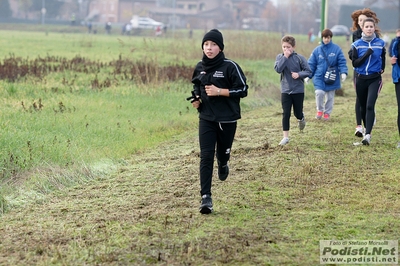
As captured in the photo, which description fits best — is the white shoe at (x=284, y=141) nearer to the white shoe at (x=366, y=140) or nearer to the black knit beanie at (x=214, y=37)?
the white shoe at (x=366, y=140)

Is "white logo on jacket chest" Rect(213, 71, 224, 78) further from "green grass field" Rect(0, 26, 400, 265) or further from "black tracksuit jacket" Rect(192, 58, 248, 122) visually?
"green grass field" Rect(0, 26, 400, 265)

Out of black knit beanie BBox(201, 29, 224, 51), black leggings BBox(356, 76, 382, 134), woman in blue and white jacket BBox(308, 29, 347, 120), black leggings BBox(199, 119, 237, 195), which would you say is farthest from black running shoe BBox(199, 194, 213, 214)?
woman in blue and white jacket BBox(308, 29, 347, 120)

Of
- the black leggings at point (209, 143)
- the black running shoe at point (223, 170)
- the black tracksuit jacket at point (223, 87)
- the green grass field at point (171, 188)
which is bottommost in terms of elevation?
the green grass field at point (171, 188)

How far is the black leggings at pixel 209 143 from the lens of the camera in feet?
22.5

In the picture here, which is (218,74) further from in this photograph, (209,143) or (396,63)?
(396,63)

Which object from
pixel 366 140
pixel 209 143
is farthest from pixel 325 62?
pixel 209 143

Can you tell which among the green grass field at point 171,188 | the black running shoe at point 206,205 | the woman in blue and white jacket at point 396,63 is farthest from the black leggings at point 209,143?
the woman in blue and white jacket at point 396,63

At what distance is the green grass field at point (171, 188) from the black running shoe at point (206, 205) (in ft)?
0.26

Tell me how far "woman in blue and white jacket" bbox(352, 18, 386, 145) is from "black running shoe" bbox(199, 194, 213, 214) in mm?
4482

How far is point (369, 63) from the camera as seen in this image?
34.6 ft

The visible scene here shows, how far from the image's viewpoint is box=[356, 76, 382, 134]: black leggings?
1062 cm

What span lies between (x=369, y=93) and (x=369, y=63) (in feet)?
1.43

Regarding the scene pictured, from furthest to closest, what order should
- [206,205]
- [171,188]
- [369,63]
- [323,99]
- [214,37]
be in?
[323,99] → [369,63] → [171,188] → [214,37] → [206,205]

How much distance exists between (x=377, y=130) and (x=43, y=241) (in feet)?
25.4
